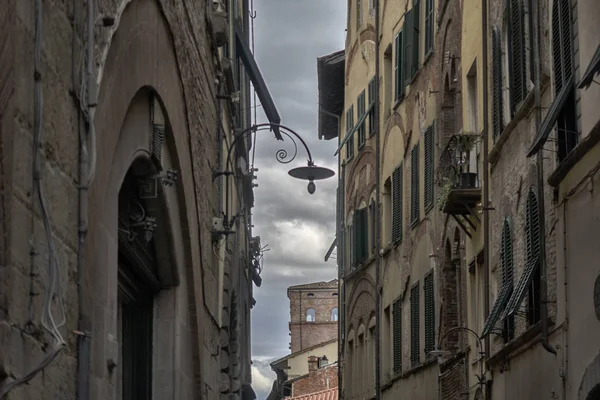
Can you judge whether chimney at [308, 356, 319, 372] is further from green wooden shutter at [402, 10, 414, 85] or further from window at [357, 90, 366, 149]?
green wooden shutter at [402, 10, 414, 85]

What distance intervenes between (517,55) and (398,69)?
1189cm

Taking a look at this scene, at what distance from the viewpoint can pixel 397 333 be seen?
1083 inches

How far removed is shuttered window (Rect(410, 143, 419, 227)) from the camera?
24984 mm

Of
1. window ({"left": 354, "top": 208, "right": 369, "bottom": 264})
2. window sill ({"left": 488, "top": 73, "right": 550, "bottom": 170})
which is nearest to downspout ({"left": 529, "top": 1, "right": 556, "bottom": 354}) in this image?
window sill ({"left": 488, "top": 73, "right": 550, "bottom": 170})

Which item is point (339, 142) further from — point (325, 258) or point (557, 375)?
point (557, 375)

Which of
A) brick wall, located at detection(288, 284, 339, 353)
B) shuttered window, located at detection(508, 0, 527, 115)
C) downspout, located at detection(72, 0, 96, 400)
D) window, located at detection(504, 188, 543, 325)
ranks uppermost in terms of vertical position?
brick wall, located at detection(288, 284, 339, 353)

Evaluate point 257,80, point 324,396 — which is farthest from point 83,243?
point 324,396

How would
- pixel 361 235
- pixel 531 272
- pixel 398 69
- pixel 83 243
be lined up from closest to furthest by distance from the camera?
pixel 83 243 → pixel 531 272 → pixel 398 69 → pixel 361 235

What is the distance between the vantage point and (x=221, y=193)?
1597 cm

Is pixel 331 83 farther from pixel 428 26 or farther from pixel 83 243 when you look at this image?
pixel 83 243

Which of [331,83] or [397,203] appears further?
[331,83]

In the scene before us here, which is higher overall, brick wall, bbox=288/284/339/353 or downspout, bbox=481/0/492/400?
brick wall, bbox=288/284/339/353

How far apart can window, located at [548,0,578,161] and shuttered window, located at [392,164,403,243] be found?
47.0 ft

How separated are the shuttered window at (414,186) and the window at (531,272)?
33.1 ft
